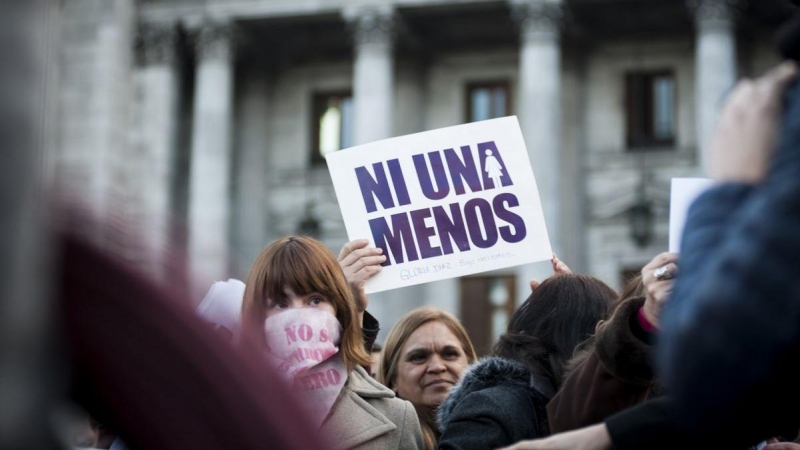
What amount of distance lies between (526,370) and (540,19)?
25130mm

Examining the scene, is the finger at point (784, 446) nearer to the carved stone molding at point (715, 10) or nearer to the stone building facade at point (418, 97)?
the stone building facade at point (418, 97)

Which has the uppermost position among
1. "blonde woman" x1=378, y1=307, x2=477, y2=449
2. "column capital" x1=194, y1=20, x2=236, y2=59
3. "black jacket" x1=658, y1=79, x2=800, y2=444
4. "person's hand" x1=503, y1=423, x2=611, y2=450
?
"column capital" x1=194, y1=20, x2=236, y2=59

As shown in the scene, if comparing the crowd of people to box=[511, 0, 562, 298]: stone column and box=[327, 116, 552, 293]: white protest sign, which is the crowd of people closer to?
box=[327, 116, 552, 293]: white protest sign

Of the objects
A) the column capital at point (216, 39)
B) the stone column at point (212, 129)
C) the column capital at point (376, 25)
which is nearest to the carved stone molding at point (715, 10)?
the column capital at point (376, 25)

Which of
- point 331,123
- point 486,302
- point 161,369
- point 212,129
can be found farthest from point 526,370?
point 331,123

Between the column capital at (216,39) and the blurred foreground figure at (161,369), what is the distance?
2920 cm

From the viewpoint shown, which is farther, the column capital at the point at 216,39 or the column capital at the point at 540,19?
the column capital at the point at 216,39

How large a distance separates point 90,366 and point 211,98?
29004mm

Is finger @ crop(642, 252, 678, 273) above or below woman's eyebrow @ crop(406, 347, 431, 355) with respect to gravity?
above

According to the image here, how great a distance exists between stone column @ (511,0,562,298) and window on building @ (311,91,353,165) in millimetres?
4753

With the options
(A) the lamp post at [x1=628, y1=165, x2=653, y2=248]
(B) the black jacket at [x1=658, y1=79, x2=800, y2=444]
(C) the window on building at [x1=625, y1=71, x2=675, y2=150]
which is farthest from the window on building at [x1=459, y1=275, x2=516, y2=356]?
(B) the black jacket at [x1=658, y1=79, x2=800, y2=444]

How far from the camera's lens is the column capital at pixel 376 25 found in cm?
2909

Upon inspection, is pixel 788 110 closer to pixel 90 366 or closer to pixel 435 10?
pixel 90 366

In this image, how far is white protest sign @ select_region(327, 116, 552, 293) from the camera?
16.3 ft
